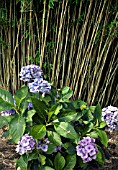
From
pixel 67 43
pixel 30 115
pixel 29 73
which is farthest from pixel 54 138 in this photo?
pixel 67 43

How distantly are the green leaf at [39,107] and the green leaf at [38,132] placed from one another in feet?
0.24

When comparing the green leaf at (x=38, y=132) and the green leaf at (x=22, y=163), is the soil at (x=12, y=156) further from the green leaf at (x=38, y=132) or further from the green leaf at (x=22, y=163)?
the green leaf at (x=38, y=132)

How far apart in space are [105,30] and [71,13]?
30cm

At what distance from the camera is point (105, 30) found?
8.77ft

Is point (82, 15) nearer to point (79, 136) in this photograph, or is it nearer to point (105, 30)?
point (105, 30)

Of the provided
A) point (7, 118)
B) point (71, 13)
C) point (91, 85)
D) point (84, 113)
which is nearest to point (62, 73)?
point (91, 85)

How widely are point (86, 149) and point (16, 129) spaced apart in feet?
1.32

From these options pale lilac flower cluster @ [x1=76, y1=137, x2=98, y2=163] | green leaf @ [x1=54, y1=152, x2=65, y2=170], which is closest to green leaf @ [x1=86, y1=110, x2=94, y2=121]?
pale lilac flower cluster @ [x1=76, y1=137, x2=98, y2=163]

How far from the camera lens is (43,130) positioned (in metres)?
1.91

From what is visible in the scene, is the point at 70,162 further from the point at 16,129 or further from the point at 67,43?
the point at 67,43

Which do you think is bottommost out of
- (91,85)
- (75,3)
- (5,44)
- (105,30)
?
(91,85)

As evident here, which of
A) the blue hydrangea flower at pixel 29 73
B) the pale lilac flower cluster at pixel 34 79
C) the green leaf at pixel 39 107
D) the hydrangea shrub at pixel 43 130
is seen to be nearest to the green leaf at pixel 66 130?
the hydrangea shrub at pixel 43 130

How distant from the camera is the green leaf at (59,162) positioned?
6.51 ft

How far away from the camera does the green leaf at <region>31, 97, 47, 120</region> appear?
6.31 feet
